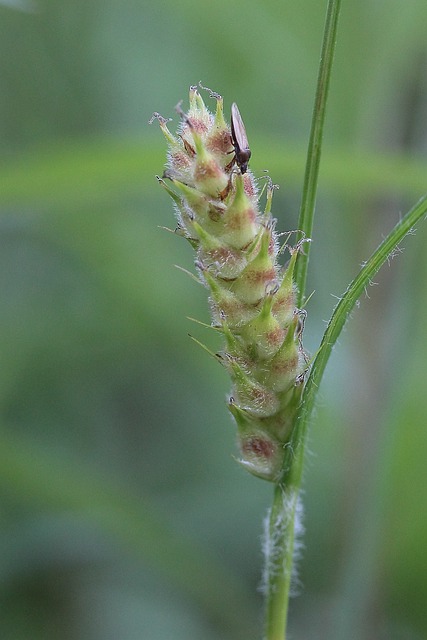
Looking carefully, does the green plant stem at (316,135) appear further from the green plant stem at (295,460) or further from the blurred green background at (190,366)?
the blurred green background at (190,366)

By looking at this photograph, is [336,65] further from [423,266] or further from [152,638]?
[152,638]

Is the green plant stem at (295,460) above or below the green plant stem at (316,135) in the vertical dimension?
below

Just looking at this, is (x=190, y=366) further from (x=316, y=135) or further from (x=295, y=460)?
(x=316, y=135)

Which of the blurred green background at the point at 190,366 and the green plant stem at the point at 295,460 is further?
the blurred green background at the point at 190,366

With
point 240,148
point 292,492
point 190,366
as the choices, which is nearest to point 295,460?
point 292,492

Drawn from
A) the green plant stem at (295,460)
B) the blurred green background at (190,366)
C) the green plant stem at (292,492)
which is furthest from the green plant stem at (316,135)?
the blurred green background at (190,366)
